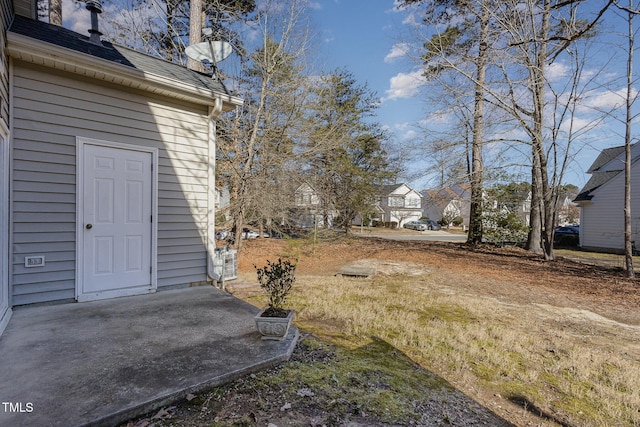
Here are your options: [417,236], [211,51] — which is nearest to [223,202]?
[211,51]

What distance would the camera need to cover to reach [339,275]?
798cm

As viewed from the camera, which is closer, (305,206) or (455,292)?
(455,292)

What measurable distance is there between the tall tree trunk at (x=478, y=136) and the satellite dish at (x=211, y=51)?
6734 mm

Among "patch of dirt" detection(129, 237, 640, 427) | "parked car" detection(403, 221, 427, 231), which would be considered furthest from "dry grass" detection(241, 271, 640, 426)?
"parked car" detection(403, 221, 427, 231)

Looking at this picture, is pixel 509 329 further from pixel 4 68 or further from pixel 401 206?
pixel 401 206

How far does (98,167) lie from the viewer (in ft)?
12.8

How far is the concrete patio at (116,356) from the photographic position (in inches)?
73.5

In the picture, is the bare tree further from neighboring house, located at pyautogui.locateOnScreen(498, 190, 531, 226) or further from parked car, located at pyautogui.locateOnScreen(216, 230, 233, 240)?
neighboring house, located at pyautogui.locateOnScreen(498, 190, 531, 226)

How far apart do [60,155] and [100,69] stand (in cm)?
107

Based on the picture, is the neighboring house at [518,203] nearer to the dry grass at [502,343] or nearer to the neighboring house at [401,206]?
the dry grass at [502,343]

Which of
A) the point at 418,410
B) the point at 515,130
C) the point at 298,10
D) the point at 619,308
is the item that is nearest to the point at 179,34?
the point at 298,10

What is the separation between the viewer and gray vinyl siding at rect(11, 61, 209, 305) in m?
3.44

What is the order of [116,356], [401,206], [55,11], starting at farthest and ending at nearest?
[401,206] < [55,11] < [116,356]

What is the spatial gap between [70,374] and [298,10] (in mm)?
10774
